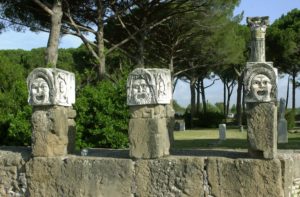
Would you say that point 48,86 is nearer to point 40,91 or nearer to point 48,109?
point 40,91

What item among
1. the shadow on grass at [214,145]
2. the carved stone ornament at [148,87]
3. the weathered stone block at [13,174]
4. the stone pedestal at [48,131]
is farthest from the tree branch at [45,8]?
the carved stone ornament at [148,87]

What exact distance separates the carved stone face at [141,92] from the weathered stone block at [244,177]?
1007mm

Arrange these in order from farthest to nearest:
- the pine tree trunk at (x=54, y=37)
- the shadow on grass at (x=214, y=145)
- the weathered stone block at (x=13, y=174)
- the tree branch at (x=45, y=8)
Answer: the shadow on grass at (x=214, y=145) < the tree branch at (x=45, y=8) < the pine tree trunk at (x=54, y=37) < the weathered stone block at (x=13, y=174)

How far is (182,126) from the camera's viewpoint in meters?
26.2

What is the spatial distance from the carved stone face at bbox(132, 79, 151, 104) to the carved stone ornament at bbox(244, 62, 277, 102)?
1.14m

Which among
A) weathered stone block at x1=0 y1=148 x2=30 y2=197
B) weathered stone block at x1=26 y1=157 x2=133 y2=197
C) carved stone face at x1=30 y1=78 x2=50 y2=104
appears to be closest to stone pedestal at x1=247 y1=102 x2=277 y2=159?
weathered stone block at x1=26 y1=157 x2=133 y2=197

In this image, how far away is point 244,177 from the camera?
17.5 ft

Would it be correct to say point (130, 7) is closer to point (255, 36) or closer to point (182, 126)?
point (182, 126)

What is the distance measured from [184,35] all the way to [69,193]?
18177 mm

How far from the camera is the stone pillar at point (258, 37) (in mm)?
5859

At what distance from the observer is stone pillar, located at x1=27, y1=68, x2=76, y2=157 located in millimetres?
6059

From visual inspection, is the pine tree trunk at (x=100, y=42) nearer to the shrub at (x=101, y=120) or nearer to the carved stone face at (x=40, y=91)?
the shrub at (x=101, y=120)

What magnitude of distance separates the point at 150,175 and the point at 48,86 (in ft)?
5.53

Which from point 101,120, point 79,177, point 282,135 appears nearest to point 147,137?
point 79,177
